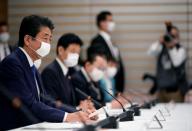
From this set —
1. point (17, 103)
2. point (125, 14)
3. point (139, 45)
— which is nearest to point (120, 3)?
point (125, 14)

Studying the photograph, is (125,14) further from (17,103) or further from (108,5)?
(17,103)

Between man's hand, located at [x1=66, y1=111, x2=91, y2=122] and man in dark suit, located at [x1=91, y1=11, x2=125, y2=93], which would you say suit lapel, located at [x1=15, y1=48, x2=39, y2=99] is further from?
man in dark suit, located at [x1=91, y1=11, x2=125, y2=93]

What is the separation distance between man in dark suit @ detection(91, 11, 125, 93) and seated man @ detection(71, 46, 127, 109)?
1678 mm

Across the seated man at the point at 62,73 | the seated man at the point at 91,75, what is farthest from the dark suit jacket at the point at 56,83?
the seated man at the point at 91,75

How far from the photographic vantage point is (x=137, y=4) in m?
9.88

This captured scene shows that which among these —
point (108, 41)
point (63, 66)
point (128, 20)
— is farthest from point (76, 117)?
point (128, 20)

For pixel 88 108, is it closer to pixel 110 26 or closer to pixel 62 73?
pixel 62 73

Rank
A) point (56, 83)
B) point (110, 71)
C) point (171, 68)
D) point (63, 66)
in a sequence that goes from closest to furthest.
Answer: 1. point (56, 83)
2. point (63, 66)
3. point (110, 71)
4. point (171, 68)

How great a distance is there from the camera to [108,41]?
8992mm

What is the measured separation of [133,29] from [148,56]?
1.88 feet

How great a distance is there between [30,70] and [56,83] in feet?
4.58

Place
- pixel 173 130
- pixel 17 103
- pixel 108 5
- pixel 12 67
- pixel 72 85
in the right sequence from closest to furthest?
pixel 17 103
pixel 173 130
pixel 12 67
pixel 72 85
pixel 108 5

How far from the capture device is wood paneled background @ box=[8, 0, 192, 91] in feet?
32.2

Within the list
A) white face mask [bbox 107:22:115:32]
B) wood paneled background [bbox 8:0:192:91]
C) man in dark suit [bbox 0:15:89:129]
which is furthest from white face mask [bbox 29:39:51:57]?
wood paneled background [bbox 8:0:192:91]
